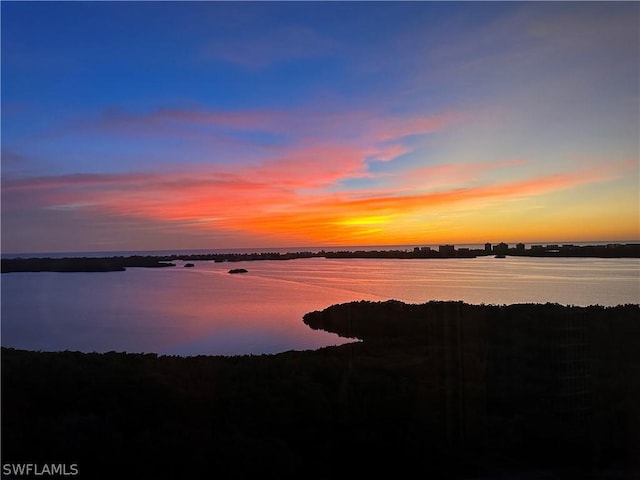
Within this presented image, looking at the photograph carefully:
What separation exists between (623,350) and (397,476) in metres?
10.1

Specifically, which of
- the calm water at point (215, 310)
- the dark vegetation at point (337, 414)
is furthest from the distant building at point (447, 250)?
the dark vegetation at point (337, 414)

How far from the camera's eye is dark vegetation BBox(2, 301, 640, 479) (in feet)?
22.1

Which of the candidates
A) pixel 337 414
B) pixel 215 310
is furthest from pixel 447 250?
pixel 337 414

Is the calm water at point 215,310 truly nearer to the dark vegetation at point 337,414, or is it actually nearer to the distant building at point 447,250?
the dark vegetation at point 337,414

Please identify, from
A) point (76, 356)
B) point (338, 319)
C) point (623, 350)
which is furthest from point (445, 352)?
point (338, 319)

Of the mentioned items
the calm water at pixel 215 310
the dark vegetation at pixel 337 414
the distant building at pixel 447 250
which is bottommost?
the calm water at pixel 215 310

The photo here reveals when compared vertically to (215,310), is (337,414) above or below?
above

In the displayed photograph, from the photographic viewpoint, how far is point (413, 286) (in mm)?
50188

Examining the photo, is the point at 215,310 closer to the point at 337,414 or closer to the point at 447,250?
the point at 337,414

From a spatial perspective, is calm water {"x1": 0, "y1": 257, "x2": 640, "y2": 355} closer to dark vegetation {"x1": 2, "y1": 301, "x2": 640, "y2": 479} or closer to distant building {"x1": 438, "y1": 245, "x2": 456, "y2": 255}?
dark vegetation {"x1": 2, "y1": 301, "x2": 640, "y2": 479}

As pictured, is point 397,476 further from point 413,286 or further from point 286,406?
point 413,286

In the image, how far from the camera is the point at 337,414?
8.55m

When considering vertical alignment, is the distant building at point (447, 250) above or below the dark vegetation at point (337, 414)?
above

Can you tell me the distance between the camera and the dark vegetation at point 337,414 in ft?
22.1
